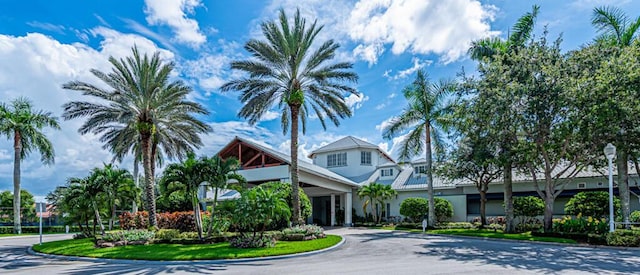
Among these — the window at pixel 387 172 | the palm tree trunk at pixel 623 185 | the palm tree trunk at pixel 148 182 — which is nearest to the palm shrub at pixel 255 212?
the palm tree trunk at pixel 148 182

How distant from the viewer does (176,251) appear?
52.2ft

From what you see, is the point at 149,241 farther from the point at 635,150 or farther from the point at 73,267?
the point at 635,150

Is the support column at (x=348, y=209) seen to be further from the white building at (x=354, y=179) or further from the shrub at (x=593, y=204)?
the shrub at (x=593, y=204)

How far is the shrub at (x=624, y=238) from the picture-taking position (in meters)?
17.0

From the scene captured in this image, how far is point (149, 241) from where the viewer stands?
19.2 m

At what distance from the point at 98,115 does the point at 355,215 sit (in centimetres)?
2399

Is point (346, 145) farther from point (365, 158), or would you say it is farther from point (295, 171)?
point (295, 171)

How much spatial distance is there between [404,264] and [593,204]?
65.8 feet

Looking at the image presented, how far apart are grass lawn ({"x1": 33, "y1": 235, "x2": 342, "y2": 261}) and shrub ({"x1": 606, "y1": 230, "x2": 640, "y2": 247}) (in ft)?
38.6

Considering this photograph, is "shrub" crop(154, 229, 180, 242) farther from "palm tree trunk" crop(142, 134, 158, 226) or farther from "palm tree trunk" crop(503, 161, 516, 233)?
"palm tree trunk" crop(503, 161, 516, 233)

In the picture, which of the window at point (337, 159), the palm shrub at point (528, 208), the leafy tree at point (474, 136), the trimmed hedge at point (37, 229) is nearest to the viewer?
the leafy tree at point (474, 136)

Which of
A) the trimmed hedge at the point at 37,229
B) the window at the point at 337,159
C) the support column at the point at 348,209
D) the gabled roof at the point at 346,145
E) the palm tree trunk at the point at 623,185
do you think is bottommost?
the trimmed hedge at the point at 37,229

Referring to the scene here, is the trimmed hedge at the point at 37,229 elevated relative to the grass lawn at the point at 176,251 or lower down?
lower down

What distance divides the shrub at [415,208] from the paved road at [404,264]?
1676 centimetres
